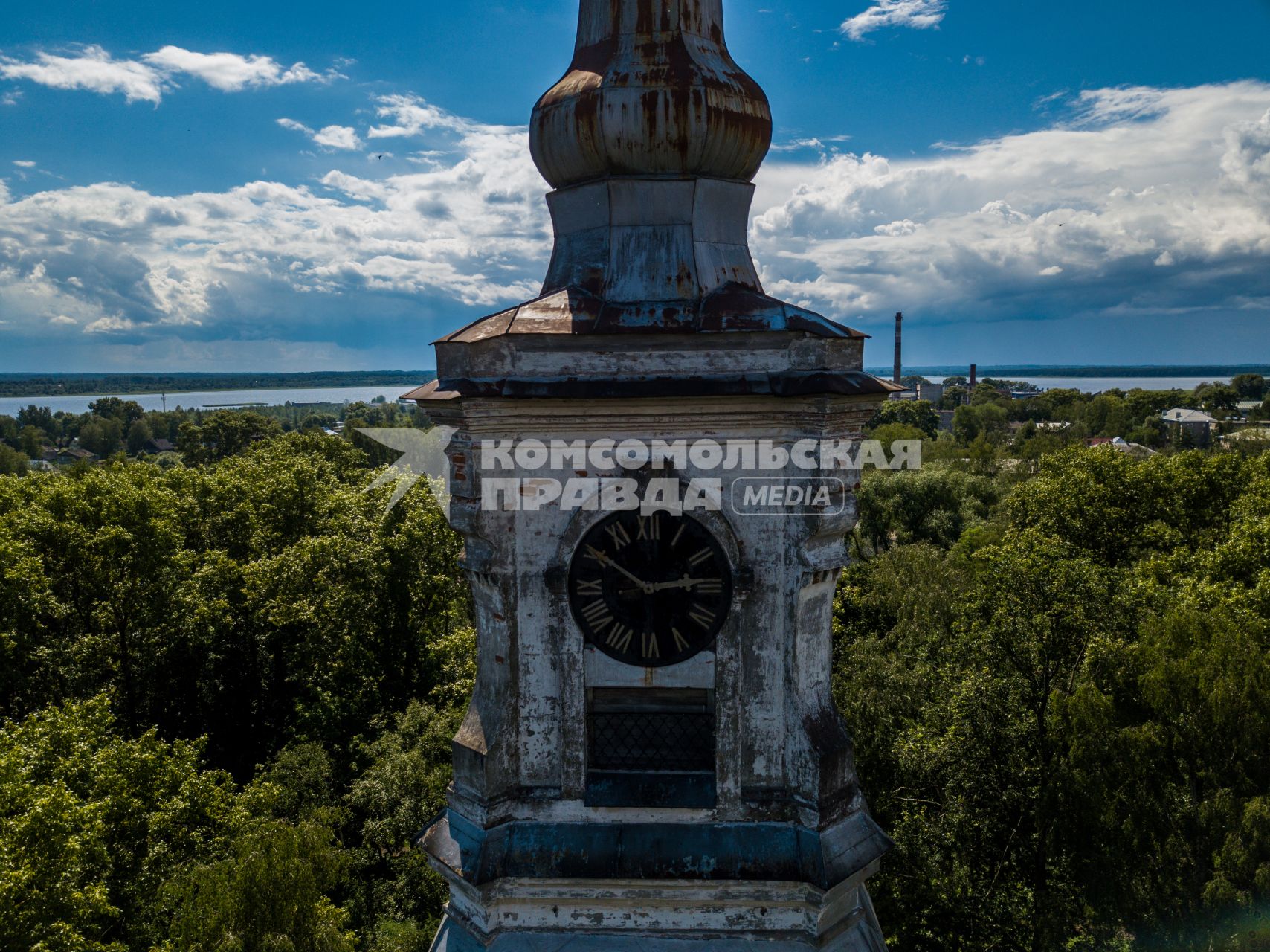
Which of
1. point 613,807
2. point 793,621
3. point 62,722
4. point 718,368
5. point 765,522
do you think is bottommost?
point 62,722

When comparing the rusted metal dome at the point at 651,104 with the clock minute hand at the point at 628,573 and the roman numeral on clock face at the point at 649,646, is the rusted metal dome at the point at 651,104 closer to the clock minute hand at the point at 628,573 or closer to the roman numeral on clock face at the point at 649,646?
the clock minute hand at the point at 628,573

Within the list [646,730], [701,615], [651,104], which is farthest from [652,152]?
[646,730]

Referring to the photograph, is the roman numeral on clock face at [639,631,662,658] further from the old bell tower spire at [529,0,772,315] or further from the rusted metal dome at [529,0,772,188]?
the rusted metal dome at [529,0,772,188]

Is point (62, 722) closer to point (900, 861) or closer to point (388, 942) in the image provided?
point (388, 942)

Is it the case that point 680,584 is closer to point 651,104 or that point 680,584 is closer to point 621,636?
point 621,636

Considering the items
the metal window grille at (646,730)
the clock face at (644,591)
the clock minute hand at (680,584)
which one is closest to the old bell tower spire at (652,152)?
the clock face at (644,591)

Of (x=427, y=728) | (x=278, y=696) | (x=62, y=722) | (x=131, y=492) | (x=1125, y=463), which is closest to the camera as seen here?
(x=62, y=722)

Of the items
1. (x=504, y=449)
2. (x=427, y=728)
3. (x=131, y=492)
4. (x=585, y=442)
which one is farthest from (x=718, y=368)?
(x=131, y=492)
